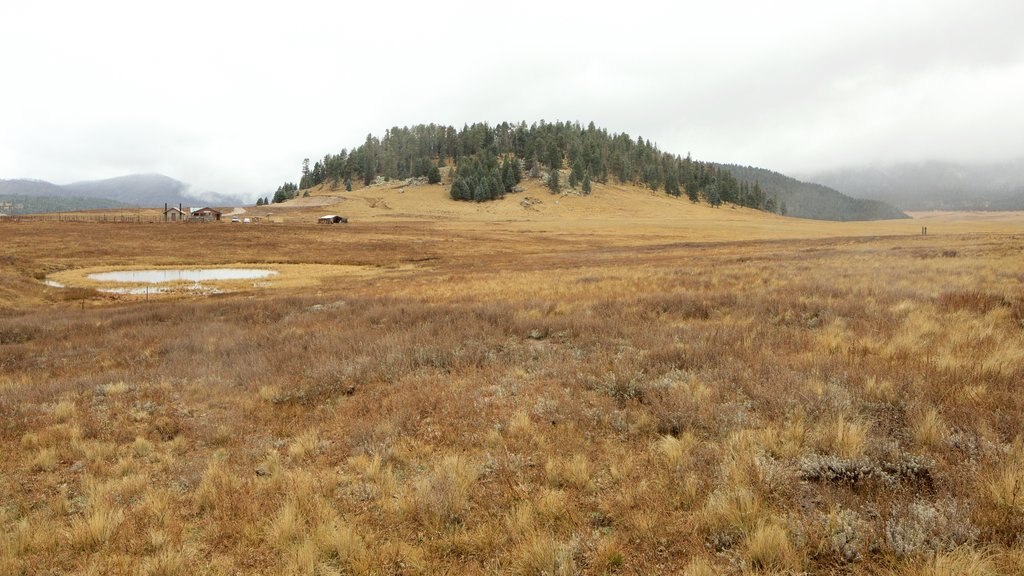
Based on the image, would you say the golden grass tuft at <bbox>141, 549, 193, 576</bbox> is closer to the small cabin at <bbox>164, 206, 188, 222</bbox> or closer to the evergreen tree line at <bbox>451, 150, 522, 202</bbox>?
the small cabin at <bbox>164, 206, 188, 222</bbox>

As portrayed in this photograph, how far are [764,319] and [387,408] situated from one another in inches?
388

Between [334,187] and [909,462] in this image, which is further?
[334,187]

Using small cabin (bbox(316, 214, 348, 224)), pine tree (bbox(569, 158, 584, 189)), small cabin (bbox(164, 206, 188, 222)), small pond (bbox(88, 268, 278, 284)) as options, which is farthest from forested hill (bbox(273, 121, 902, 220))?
small pond (bbox(88, 268, 278, 284))

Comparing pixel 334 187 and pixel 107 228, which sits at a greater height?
pixel 334 187

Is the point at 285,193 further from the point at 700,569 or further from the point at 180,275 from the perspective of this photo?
the point at 700,569

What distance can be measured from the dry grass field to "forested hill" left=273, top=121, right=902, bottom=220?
13819 centimetres

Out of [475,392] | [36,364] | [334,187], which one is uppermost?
[334,187]

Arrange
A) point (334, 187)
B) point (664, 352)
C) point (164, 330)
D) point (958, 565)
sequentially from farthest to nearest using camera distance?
point (334, 187) < point (164, 330) < point (664, 352) < point (958, 565)

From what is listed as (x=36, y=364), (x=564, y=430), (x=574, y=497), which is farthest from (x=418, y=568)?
(x=36, y=364)

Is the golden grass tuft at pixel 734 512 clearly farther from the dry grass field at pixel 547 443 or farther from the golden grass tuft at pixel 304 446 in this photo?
the golden grass tuft at pixel 304 446

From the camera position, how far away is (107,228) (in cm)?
8369

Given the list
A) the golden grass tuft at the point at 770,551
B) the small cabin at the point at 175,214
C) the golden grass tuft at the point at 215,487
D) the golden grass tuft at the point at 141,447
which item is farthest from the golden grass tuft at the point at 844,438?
the small cabin at the point at 175,214


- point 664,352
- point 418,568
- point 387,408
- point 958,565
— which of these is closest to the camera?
point 958,565

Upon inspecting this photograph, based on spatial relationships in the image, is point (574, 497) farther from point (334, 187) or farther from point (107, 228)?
point (334, 187)
